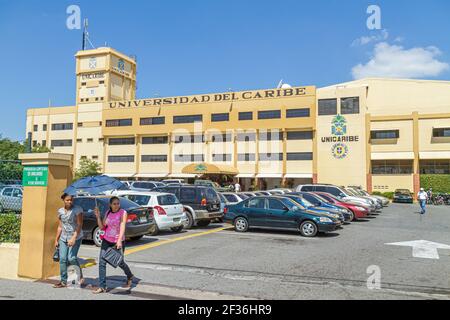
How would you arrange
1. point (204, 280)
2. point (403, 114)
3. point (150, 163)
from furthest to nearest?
point (150, 163) < point (403, 114) < point (204, 280)

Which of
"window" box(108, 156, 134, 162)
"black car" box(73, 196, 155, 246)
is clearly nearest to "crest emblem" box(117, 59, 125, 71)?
"window" box(108, 156, 134, 162)

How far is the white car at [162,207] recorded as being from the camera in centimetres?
1255

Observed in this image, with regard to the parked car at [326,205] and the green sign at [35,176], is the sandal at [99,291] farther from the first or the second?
the parked car at [326,205]

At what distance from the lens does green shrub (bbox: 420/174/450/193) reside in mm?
39188

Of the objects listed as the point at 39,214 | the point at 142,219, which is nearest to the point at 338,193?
the point at 142,219

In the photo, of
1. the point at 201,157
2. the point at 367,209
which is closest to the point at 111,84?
the point at 201,157

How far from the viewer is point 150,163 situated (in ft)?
177

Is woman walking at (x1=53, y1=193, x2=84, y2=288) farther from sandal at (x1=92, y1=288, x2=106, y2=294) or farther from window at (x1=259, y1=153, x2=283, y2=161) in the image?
window at (x1=259, y1=153, x2=283, y2=161)

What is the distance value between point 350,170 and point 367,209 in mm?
25046

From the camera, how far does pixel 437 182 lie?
39.5 meters

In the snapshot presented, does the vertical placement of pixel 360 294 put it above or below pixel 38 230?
below

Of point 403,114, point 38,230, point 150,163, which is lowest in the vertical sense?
point 38,230

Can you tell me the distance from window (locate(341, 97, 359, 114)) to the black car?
37.2 metres

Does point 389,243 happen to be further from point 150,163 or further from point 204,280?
point 150,163
